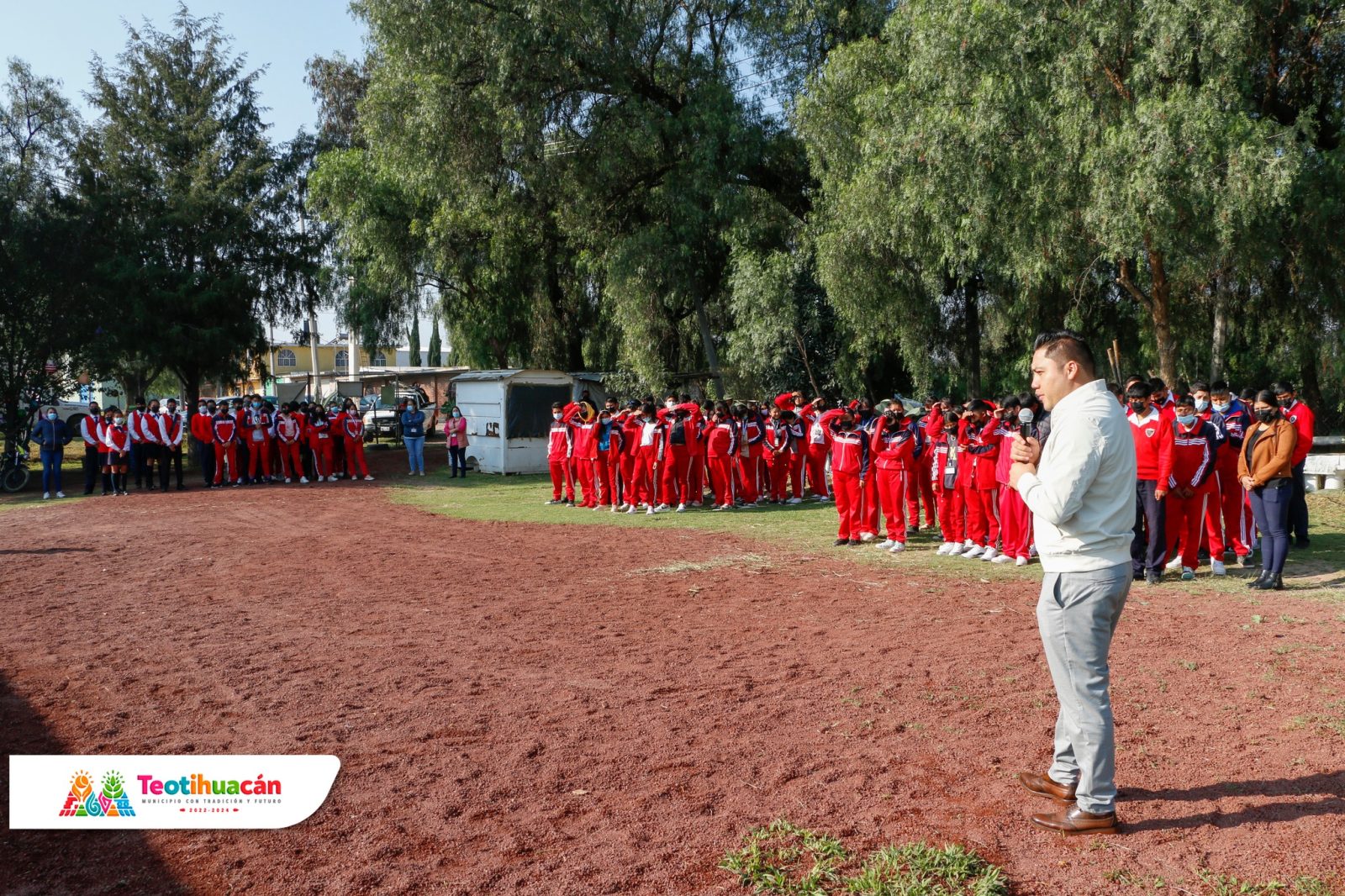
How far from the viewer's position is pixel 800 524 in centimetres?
1509

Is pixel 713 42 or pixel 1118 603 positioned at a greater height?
pixel 713 42

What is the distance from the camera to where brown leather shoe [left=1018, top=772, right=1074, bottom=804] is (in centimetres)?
451

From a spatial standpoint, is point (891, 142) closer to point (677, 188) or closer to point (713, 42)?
point (677, 188)

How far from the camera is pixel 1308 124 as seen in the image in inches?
634

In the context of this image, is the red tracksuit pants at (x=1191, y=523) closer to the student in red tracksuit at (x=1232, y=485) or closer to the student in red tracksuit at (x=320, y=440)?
the student in red tracksuit at (x=1232, y=485)

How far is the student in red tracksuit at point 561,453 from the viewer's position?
61.0ft

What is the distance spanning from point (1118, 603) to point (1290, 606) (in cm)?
564

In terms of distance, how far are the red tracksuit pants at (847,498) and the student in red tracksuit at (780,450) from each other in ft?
14.1

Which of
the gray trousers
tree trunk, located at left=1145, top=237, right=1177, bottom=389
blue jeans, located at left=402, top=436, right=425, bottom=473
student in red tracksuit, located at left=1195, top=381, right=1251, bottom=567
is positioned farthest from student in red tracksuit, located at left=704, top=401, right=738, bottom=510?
the gray trousers

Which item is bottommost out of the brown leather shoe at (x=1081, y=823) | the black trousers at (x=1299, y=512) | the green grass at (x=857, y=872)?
the green grass at (x=857, y=872)

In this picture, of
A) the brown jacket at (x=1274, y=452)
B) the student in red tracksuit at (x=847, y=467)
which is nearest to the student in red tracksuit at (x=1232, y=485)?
the brown jacket at (x=1274, y=452)

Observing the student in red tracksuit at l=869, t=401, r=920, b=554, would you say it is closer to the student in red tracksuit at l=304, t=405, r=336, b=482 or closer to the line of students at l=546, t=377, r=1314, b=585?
the line of students at l=546, t=377, r=1314, b=585

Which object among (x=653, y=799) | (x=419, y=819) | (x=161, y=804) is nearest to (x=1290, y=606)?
(x=653, y=799)

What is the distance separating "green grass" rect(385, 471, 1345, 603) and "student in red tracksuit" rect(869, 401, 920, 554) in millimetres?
319
